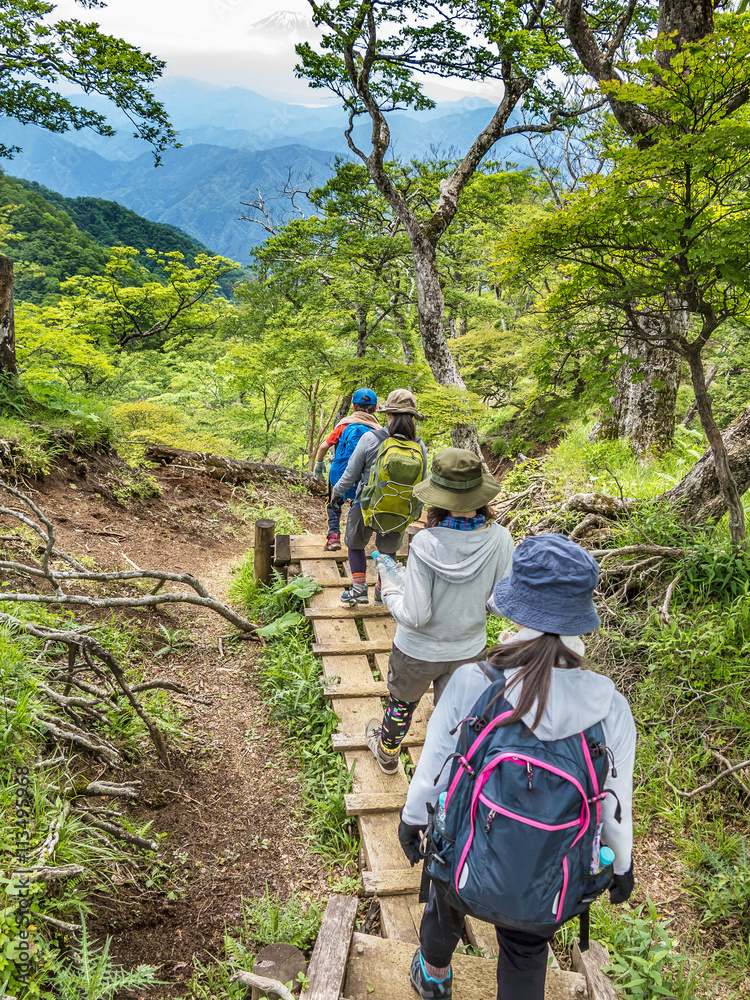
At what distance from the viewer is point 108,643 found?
430 cm

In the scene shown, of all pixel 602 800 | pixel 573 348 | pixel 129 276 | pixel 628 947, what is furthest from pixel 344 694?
pixel 129 276

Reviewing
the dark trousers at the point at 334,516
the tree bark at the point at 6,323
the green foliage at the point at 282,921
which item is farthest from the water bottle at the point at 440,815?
the tree bark at the point at 6,323

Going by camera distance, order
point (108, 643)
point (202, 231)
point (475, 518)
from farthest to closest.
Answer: point (202, 231), point (108, 643), point (475, 518)

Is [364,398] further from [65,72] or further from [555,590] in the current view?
[65,72]

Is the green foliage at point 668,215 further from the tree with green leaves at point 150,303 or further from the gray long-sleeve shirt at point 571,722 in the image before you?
the tree with green leaves at point 150,303

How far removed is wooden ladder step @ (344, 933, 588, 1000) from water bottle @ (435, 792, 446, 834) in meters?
1.14

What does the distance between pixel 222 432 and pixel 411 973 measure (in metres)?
16.2

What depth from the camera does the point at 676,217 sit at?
11.6 ft

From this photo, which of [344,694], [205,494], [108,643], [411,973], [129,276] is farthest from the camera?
[129,276]

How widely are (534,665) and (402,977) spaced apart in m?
1.73

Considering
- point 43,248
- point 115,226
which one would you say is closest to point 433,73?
point 43,248

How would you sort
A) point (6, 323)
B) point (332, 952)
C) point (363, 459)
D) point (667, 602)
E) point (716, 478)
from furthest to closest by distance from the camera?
1. point (6, 323)
2. point (716, 478)
3. point (363, 459)
4. point (667, 602)
5. point (332, 952)

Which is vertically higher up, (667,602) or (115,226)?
(115,226)

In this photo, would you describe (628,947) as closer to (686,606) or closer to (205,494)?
(686,606)
